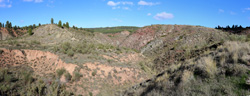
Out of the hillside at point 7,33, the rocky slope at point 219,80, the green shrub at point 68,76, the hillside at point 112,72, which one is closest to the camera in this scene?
the rocky slope at point 219,80

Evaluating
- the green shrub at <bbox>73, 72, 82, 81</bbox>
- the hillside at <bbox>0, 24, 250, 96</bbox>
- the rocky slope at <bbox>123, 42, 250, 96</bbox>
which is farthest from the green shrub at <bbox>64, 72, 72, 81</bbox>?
the rocky slope at <bbox>123, 42, 250, 96</bbox>

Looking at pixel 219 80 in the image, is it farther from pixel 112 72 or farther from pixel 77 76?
pixel 77 76

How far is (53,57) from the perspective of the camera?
49.4ft

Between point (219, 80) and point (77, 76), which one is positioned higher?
point (219, 80)

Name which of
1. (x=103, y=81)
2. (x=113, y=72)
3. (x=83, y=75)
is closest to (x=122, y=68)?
(x=113, y=72)

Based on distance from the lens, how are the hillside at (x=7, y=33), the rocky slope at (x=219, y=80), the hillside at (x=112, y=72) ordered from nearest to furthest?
the rocky slope at (x=219, y=80), the hillside at (x=112, y=72), the hillside at (x=7, y=33)

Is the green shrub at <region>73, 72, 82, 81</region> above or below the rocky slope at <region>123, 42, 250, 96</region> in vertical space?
below

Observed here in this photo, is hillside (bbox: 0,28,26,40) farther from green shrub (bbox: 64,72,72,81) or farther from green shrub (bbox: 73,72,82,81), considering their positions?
green shrub (bbox: 73,72,82,81)

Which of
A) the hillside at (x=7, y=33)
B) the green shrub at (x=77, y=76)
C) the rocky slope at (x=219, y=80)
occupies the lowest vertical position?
the green shrub at (x=77, y=76)

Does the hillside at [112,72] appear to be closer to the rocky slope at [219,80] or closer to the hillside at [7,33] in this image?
the rocky slope at [219,80]

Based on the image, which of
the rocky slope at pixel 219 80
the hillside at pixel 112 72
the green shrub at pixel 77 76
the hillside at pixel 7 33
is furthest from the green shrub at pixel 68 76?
the hillside at pixel 7 33

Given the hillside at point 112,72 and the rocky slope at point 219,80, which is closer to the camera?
the rocky slope at point 219,80

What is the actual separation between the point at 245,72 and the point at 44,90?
11.2 m

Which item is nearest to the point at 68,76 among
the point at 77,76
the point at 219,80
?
the point at 77,76
